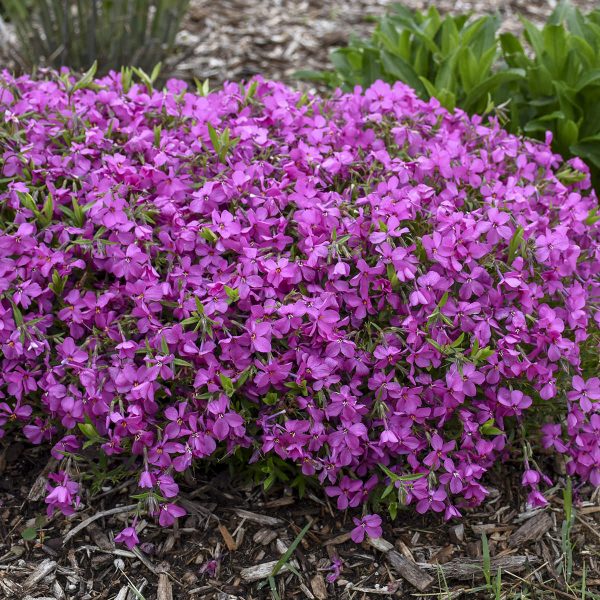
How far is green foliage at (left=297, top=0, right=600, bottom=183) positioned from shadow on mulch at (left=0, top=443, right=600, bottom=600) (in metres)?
1.65

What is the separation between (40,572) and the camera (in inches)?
96.7

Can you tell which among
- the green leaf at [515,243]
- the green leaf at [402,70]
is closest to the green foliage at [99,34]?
the green leaf at [402,70]

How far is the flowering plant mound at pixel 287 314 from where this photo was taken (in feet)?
7.75

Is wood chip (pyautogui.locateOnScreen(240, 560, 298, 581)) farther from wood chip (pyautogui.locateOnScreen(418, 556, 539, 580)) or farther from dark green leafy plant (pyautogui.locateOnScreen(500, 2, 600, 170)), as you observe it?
dark green leafy plant (pyautogui.locateOnScreen(500, 2, 600, 170))

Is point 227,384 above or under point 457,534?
above

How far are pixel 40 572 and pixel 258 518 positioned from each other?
67 cm

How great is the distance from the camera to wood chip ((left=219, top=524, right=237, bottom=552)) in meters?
2.54

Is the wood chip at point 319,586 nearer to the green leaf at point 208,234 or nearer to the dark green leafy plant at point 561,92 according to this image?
the green leaf at point 208,234

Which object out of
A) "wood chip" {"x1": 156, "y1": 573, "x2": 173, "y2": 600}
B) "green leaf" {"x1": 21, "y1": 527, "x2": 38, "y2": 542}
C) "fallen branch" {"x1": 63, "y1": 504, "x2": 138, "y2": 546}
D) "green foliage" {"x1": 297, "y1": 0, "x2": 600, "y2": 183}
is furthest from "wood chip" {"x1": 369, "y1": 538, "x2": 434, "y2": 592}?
"green foliage" {"x1": 297, "y1": 0, "x2": 600, "y2": 183}

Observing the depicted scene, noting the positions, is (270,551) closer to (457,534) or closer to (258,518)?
(258,518)

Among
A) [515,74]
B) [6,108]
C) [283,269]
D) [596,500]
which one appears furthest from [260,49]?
[596,500]

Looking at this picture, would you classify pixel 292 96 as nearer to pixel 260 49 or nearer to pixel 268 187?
pixel 268 187

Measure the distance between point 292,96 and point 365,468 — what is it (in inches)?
56.2

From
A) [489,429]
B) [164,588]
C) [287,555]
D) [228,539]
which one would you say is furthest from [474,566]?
[164,588]
